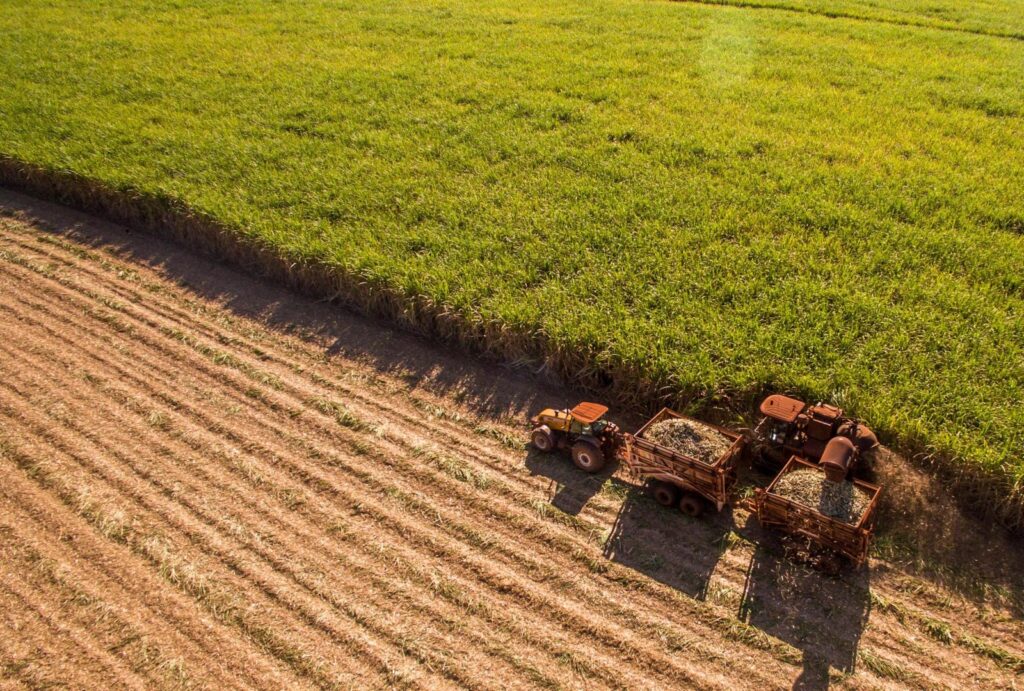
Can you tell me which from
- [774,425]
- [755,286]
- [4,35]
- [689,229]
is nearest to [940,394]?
[774,425]

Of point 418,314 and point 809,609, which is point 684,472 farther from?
point 418,314

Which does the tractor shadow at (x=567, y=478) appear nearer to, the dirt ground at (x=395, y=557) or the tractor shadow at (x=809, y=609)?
the dirt ground at (x=395, y=557)

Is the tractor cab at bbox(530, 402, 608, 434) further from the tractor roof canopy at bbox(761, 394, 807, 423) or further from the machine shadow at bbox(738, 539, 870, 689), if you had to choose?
the machine shadow at bbox(738, 539, 870, 689)

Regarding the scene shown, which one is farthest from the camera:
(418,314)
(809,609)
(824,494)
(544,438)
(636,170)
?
(636,170)

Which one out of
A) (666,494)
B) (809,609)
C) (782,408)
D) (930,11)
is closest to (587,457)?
(666,494)

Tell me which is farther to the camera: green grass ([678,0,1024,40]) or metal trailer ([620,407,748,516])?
green grass ([678,0,1024,40])

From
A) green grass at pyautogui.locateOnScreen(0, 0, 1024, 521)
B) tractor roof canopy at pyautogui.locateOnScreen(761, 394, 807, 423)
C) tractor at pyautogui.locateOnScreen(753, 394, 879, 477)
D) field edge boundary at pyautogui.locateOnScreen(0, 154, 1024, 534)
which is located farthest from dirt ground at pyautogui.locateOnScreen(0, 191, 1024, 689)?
green grass at pyautogui.locateOnScreen(0, 0, 1024, 521)
